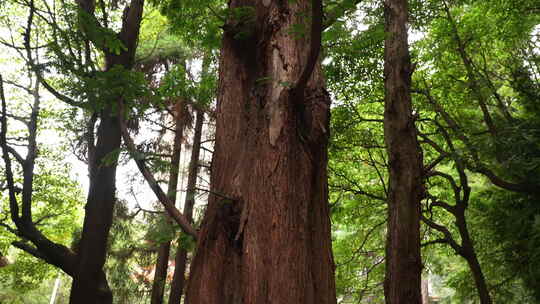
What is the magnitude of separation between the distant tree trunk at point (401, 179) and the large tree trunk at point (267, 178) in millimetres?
1111

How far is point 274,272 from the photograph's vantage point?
236 centimetres

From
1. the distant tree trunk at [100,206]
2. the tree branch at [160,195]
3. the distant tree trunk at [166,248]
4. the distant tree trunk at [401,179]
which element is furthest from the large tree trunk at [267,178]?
the distant tree trunk at [166,248]

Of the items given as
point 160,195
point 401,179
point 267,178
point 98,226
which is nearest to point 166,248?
point 98,226

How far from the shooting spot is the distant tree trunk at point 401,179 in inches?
138

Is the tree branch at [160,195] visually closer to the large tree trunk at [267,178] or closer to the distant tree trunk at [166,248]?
the large tree trunk at [267,178]

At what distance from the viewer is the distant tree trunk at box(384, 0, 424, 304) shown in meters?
3.52

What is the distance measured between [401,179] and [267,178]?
165 cm

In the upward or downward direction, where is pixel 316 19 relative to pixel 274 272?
upward

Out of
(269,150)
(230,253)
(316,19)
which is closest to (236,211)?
(230,253)

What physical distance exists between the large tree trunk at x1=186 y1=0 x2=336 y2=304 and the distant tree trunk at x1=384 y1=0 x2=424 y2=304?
1111 mm

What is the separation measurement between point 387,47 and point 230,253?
2725mm

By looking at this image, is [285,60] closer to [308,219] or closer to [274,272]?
[308,219]

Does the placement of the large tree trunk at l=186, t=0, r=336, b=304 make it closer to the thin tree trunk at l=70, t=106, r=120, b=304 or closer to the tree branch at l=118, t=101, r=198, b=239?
the tree branch at l=118, t=101, r=198, b=239

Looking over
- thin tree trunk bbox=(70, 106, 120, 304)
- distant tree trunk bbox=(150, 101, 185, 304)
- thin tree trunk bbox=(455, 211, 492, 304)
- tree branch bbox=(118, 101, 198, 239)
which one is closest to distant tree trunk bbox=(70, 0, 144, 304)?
thin tree trunk bbox=(70, 106, 120, 304)
